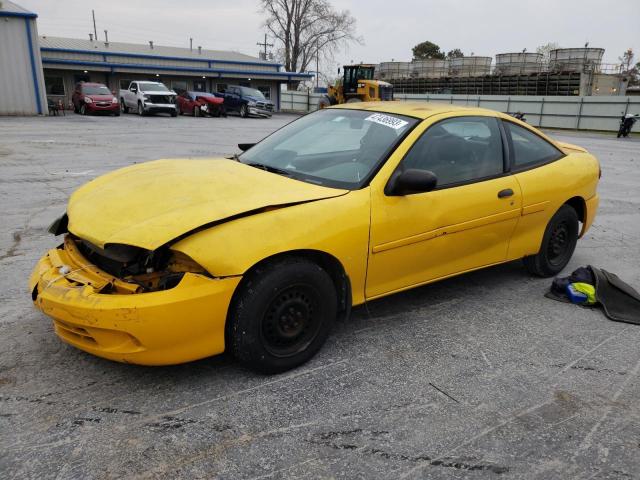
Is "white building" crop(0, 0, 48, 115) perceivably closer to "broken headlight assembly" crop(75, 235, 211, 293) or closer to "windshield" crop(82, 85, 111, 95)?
"windshield" crop(82, 85, 111, 95)

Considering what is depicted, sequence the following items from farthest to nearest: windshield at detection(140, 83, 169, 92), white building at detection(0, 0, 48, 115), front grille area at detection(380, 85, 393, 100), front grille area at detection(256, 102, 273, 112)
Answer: front grille area at detection(256, 102, 273, 112)
front grille area at detection(380, 85, 393, 100)
windshield at detection(140, 83, 169, 92)
white building at detection(0, 0, 48, 115)

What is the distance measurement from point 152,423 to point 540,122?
3455 centimetres

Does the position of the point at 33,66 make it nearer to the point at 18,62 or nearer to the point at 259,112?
the point at 18,62

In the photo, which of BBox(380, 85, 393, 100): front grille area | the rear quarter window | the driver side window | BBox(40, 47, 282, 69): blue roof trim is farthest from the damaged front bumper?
BBox(40, 47, 282, 69): blue roof trim

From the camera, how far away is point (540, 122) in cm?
3253

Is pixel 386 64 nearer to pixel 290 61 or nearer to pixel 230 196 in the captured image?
pixel 290 61

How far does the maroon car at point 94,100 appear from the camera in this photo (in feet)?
84.7

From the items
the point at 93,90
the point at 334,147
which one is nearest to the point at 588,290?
the point at 334,147

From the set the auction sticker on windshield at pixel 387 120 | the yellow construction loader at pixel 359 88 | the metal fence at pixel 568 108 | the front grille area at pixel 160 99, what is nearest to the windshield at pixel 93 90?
the front grille area at pixel 160 99

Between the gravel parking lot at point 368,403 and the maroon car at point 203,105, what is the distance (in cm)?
2697

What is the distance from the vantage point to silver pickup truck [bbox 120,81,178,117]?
27.1m

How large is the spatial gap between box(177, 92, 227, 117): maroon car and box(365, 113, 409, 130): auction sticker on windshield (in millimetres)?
27332

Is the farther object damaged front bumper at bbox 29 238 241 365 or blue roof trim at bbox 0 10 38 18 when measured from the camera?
blue roof trim at bbox 0 10 38 18

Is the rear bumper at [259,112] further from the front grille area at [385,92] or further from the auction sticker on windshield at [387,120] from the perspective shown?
the auction sticker on windshield at [387,120]
